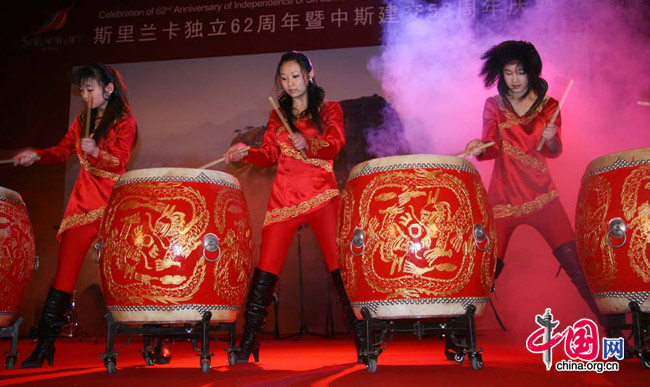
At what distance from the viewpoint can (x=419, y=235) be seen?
1655 mm

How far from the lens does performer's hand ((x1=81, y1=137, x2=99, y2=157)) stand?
8.30 ft

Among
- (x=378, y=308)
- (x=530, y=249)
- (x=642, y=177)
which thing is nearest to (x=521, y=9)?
(x=530, y=249)

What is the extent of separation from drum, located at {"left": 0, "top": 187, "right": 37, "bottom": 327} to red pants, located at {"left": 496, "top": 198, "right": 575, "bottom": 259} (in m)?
2.00

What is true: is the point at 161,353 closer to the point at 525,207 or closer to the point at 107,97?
the point at 107,97

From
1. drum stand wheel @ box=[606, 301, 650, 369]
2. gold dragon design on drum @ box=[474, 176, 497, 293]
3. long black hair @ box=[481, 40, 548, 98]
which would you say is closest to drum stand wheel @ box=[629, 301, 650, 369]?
drum stand wheel @ box=[606, 301, 650, 369]

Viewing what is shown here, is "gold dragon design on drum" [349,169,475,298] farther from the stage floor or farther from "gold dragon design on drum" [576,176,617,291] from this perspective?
"gold dragon design on drum" [576,176,617,291]

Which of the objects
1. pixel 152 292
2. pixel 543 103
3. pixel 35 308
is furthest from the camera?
pixel 35 308

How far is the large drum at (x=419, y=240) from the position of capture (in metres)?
1.66

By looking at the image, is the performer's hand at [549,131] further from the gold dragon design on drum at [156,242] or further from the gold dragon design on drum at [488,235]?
the gold dragon design on drum at [156,242]

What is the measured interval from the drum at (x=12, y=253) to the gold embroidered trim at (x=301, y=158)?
3.34 feet

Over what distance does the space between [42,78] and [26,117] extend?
14.5 inches

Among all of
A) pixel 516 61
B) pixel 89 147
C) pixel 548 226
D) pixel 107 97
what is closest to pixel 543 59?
pixel 516 61

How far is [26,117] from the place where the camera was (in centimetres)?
542

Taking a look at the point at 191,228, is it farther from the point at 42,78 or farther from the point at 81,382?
the point at 42,78
